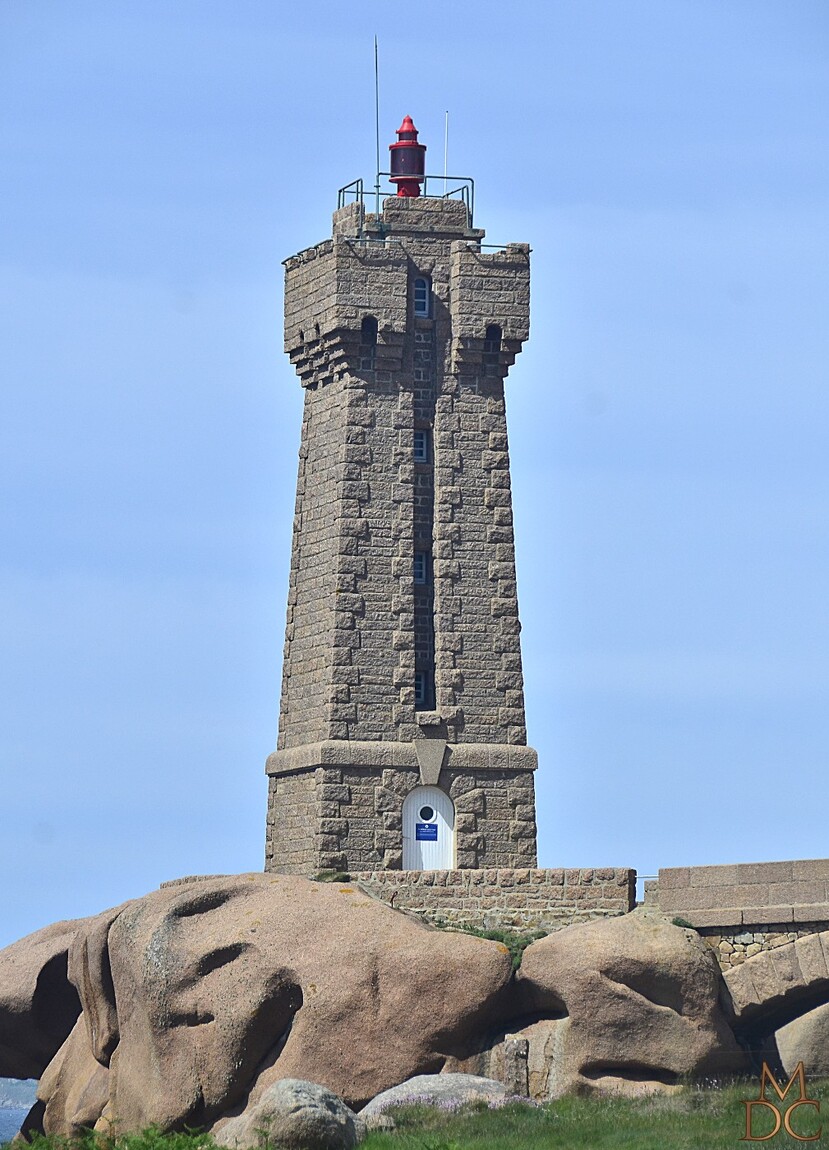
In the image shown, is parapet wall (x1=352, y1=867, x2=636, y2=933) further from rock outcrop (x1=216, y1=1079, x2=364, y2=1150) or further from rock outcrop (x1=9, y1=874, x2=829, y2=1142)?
rock outcrop (x1=216, y1=1079, x2=364, y2=1150)

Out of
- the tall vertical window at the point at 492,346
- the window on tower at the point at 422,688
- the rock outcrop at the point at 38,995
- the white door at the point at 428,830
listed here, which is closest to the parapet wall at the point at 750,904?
the white door at the point at 428,830

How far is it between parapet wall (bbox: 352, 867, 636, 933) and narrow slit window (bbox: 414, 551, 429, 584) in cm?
694

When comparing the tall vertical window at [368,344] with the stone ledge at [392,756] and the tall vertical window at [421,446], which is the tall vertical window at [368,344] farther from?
the stone ledge at [392,756]

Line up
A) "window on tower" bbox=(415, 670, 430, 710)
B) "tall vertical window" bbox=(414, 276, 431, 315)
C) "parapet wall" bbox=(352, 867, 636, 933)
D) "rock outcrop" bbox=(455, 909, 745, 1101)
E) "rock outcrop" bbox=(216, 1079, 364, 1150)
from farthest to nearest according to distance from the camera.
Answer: "tall vertical window" bbox=(414, 276, 431, 315) < "window on tower" bbox=(415, 670, 430, 710) < "parapet wall" bbox=(352, 867, 636, 933) < "rock outcrop" bbox=(455, 909, 745, 1101) < "rock outcrop" bbox=(216, 1079, 364, 1150)

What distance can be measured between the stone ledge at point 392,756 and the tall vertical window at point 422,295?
7995 mm

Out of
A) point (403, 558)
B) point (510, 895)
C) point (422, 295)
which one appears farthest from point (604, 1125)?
point (422, 295)

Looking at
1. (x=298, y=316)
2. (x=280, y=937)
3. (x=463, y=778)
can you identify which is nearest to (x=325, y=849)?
(x=463, y=778)

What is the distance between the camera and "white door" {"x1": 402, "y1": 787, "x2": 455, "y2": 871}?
43812 millimetres

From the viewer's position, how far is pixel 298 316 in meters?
46.3

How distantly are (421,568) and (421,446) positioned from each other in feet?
7.44

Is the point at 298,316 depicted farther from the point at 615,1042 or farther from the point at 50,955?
the point at 615,1042

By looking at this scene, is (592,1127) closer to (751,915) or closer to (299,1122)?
(299,1122)

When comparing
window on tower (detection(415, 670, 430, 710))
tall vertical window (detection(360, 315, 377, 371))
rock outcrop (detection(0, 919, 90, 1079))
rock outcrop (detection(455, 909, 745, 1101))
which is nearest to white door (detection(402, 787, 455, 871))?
window on tower (detection(415, 670, 430, 710))

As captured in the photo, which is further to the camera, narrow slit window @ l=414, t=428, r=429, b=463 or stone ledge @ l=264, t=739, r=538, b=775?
narrow slit window @ l=414, t=428, r=429, b=463
